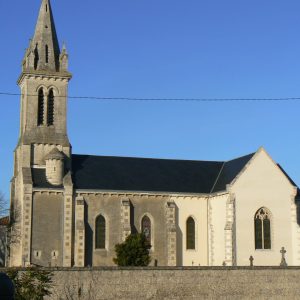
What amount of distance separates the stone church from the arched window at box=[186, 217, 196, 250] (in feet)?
0.29

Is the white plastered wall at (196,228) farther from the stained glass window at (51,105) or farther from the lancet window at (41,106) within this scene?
the lancet window at (41,106)

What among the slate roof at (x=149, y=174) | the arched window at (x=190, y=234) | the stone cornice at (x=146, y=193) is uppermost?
the slate roof at (x=149, y=174)

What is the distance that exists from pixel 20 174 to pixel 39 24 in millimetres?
14649

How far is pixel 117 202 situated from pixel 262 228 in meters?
12.3

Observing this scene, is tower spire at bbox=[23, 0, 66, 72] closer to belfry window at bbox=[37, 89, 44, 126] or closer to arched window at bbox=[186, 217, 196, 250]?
belfry window at bbox=[37, 89, 44, 126]

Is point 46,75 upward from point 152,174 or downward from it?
upward

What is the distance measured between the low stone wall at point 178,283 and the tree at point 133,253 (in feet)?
17.6

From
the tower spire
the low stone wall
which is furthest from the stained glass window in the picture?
the low stone wall

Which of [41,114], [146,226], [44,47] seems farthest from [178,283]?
[44,47]

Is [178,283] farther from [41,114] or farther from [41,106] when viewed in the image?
[41,106]

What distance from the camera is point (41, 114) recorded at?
5003 cm

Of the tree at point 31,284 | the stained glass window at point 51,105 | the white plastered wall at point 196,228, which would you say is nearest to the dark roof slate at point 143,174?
the white plastered wall at point 196,228

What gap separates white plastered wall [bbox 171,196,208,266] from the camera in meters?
48.5

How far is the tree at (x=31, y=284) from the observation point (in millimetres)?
24438
